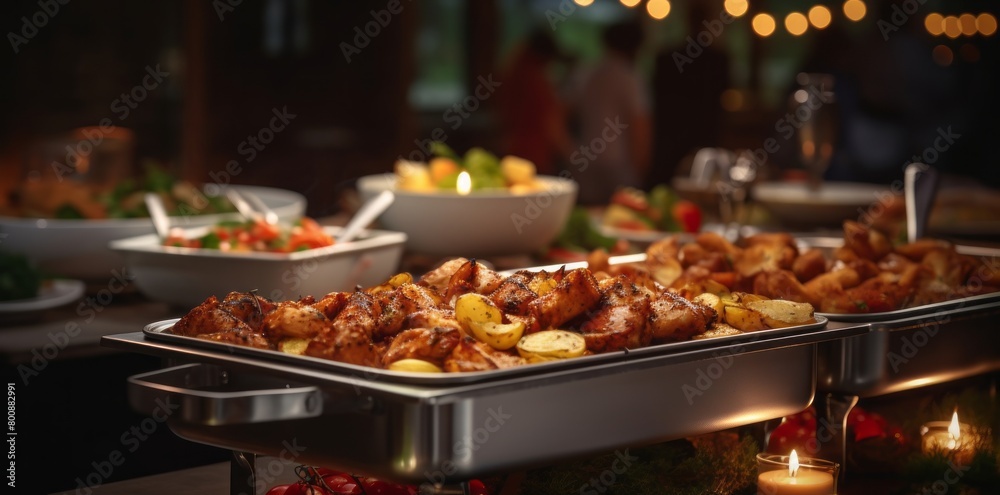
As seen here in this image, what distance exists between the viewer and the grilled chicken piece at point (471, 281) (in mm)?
1779

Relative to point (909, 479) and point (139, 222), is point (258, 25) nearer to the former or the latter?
point (139, 222)

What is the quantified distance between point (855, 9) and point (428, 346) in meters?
12.0

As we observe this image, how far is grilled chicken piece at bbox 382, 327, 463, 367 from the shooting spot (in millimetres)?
1442

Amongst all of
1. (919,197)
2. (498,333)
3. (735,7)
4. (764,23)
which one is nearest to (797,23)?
(764,23)

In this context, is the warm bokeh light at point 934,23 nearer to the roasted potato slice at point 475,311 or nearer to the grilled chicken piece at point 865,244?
the grilled chicken piece at point 865,244

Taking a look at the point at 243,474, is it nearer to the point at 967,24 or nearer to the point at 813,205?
the point at 813,205

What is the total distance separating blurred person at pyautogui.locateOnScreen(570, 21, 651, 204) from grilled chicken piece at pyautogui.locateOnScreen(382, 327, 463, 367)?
597 cm

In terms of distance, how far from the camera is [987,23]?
12.7 metres

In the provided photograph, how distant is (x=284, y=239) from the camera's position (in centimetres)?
279

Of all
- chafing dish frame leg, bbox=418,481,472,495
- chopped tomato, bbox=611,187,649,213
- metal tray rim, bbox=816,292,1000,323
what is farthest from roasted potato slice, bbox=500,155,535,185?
chafing dish frame leg, bbox=418,481,472,495

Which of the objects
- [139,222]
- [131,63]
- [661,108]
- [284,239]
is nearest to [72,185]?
[139,222]

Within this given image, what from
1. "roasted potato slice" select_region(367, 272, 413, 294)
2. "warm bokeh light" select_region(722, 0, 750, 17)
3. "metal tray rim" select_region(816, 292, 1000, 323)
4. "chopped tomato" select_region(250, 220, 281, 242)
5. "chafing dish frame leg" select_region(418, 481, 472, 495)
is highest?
"warm bokeh light" select_region(722, 0, 750, 17)

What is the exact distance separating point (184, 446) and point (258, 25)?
563 centimetres

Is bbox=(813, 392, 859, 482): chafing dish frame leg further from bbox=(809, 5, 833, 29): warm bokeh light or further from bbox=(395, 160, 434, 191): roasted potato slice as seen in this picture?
bbox=(809, 5, 833, 29): warm bokeh light
